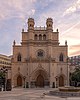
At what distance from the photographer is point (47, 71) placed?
62.9 metres

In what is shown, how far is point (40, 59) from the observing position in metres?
63.4

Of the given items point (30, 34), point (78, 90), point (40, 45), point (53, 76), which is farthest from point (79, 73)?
point (78, 90)

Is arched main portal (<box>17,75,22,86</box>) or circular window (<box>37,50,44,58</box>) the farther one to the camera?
circular window (<box>37,50,44,58</box>)

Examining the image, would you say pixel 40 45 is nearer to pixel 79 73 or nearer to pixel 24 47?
pixel 24 47

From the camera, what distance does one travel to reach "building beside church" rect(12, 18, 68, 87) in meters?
62.8

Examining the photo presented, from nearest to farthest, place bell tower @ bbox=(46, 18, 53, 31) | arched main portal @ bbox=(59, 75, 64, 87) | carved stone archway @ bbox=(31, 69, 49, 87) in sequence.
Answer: carved stone archway @ bbox=(31, 69, 49, 87)
arched main portal @ bbox=(59, 75, 64, 87)
bell tower @ bbox=(46, 18, 53, 31)

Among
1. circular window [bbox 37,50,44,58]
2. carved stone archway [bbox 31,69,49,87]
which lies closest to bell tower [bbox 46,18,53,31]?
circular window [bbox 37,50,44,58]

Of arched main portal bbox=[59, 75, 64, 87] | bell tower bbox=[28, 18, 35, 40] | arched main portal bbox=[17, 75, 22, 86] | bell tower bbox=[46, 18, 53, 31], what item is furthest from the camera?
bell tower bbox=[46, 18, 53, 31]

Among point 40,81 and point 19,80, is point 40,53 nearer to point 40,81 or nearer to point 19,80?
point 40,81

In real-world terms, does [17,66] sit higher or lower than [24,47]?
lower

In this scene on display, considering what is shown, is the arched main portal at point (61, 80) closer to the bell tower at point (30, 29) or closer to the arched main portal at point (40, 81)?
the arched main portal at point (40, 81)

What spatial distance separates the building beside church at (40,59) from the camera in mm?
62844

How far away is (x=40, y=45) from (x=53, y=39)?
13.1 feet

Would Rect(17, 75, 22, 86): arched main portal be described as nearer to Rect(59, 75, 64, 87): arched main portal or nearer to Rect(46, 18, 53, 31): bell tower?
Rect(59, 75, 64, 87): arched main portal
